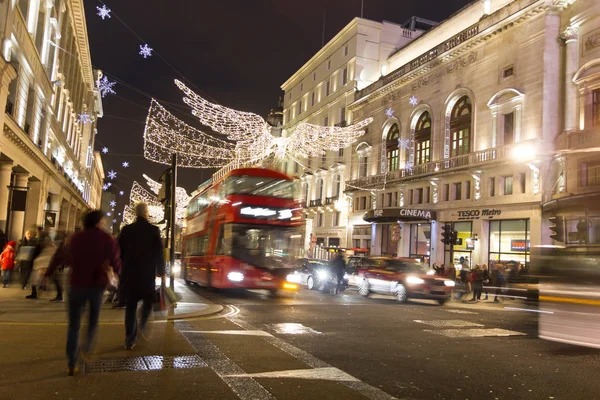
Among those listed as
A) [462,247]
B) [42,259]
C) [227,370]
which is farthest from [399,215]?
[227,370]

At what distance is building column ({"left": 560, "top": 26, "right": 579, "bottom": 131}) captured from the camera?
26.9 metres

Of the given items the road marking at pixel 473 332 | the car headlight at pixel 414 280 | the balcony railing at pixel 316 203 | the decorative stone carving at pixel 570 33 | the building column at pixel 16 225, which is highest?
the decorative stone carving at pixel 570 33

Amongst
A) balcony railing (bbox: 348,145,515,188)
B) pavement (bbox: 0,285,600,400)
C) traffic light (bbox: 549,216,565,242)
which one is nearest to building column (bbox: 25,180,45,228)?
pavement (bbox: 0,285,600,400)

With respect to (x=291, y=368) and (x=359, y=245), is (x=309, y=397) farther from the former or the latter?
(x=359, y=245)

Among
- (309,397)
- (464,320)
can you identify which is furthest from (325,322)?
(309,397)

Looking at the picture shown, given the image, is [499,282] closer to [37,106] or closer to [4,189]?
[4,189]

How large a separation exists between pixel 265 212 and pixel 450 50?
23.7 meters

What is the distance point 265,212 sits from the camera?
16.8 meters

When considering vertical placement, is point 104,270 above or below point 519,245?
below

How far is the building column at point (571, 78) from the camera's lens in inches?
1061

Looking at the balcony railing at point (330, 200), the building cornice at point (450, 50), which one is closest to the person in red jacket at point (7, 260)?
the building cornice at point (450, 50)

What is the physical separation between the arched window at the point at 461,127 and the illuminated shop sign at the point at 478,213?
3.97m

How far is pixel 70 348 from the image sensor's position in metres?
5.58

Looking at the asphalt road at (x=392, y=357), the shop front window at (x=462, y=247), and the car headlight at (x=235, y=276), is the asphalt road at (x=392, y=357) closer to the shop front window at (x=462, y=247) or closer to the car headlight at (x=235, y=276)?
the car headlight at (x=235, y=276)
